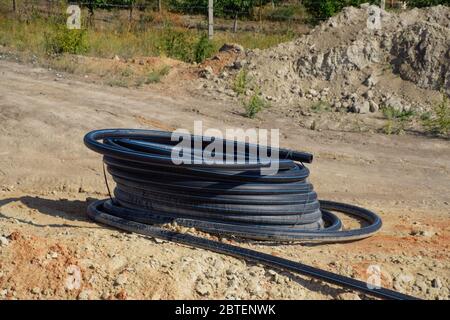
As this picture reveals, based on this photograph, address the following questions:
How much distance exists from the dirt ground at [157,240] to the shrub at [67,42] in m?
1.56

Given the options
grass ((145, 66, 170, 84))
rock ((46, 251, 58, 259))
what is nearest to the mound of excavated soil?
grass ((145, 66, 170, 84))

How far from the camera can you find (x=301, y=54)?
14969 mm

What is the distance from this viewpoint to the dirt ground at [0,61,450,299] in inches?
192

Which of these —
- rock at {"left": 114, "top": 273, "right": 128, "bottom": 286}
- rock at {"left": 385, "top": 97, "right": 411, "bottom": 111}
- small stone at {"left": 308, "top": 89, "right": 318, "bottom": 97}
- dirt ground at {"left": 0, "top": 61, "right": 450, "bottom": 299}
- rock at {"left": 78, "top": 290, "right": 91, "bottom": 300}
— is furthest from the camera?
small stone at {"left": 308, "top": 89, "right": 318, "bottom": 97}

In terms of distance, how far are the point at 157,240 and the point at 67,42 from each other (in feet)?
38.5

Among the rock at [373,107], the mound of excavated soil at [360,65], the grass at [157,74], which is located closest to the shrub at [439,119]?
the mound of excavated soil at [360,65]

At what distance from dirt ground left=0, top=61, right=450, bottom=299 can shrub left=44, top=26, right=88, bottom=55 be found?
5.12ft

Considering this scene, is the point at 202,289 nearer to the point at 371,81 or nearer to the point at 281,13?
the point at 371,81

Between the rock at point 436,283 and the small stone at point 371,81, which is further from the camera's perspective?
the small stone at point 371,81

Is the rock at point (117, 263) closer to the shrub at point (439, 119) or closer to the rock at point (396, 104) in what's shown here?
the shrub at point (439, 119)

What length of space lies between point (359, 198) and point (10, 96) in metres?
6.16

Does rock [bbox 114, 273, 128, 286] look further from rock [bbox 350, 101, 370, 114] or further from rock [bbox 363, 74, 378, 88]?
rock [bbox 363, 74, 378, 88]

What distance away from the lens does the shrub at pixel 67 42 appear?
16.6m

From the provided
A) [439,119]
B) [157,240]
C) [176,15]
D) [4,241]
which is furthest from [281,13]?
[4,241]
